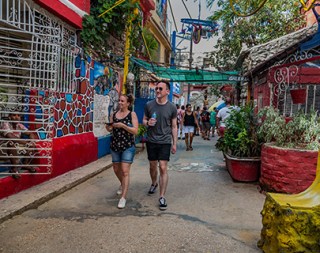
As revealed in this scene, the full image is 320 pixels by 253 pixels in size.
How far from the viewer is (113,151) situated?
4973 mm

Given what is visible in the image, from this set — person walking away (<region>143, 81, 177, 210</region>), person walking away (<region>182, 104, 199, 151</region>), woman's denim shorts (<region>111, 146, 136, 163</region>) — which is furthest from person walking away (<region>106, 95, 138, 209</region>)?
person walking away (<region>182, 104, 199, 151</region>)

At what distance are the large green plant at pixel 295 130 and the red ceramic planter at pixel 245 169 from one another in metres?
0.57

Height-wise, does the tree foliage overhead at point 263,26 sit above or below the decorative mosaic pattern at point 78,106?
above

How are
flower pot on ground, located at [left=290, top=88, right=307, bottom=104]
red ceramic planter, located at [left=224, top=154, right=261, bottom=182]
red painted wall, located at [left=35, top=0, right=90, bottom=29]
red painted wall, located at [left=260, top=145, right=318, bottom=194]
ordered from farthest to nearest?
1. red ceramic planter, located at [left=224, top=154, right=261, bottom=182]
2. red painted wall, located at [left=35, top=0, right=90, bottom=29]
3. flower pot on ground, located at [left=290, top=88, right=307, bottom=104]
4. red painted wall, located at [left=260, top=145, right=318, bottom=194]

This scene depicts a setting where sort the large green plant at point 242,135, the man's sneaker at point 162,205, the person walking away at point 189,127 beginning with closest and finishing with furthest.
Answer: the man's sneaker at point 162,205
the large green plant at point 242,135
the person walking away at point 189,127

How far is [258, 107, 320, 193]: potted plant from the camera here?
204 inches

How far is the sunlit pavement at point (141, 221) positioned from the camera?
3.54 metres

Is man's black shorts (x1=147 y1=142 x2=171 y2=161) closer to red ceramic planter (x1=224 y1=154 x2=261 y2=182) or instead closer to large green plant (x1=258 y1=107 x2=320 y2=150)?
red ceramic planter (x1=224 y1=154 x2=261 y2=182)

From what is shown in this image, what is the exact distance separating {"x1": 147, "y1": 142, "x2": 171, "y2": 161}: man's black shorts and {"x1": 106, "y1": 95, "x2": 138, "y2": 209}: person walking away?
0.33 meters

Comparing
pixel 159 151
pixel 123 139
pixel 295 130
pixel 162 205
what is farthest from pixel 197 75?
pixel 162 205

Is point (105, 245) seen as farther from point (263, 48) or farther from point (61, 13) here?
point (263, 48)

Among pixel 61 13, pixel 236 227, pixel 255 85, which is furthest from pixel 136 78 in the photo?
pixel 236 227

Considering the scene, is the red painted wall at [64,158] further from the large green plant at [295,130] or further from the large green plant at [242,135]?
the large green plant at [295,130]

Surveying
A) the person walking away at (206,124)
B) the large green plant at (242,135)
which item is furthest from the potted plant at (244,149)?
the person walking away at (206,124)
